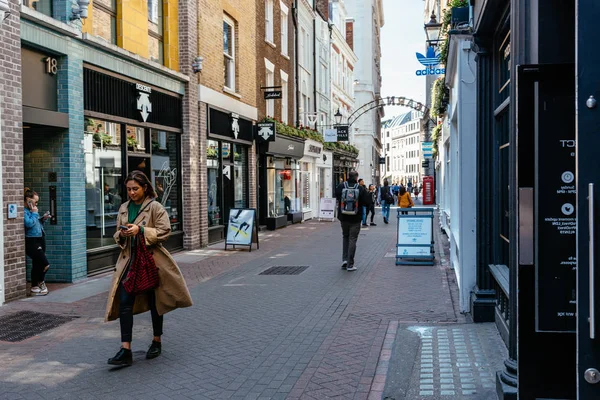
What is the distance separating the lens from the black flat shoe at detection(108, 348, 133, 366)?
591 centimetres

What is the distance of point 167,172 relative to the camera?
15125 millimetres

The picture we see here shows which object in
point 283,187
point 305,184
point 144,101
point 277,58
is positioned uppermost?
point 277,58

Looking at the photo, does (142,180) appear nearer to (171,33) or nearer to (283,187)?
(171,33)

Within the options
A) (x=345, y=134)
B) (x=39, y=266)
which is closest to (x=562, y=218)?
(x=39, y=266)

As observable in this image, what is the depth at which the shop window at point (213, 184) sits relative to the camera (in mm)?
17547

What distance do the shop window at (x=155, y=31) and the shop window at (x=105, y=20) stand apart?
5.36ft

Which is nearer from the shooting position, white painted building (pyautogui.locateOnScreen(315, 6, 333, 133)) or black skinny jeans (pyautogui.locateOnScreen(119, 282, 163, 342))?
black skinny jeans (pyautogui.locateOnScreen(119, 282, 163, 342))

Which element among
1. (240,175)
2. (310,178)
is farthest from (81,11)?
(310,178)

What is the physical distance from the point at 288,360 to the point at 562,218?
3542 millimetres

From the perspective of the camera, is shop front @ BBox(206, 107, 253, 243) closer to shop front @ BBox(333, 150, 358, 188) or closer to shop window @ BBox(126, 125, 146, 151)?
shop window @ BBox(126, 125, 146, 151)

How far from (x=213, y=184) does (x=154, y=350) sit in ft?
38.9

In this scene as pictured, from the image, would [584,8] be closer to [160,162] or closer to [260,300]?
[260,300]

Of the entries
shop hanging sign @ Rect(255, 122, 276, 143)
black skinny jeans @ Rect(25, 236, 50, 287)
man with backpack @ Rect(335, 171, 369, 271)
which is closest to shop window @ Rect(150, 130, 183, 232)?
man with backpack @ Rect(335, 171, 369, 271)

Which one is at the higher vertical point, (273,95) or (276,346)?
(273,95)
